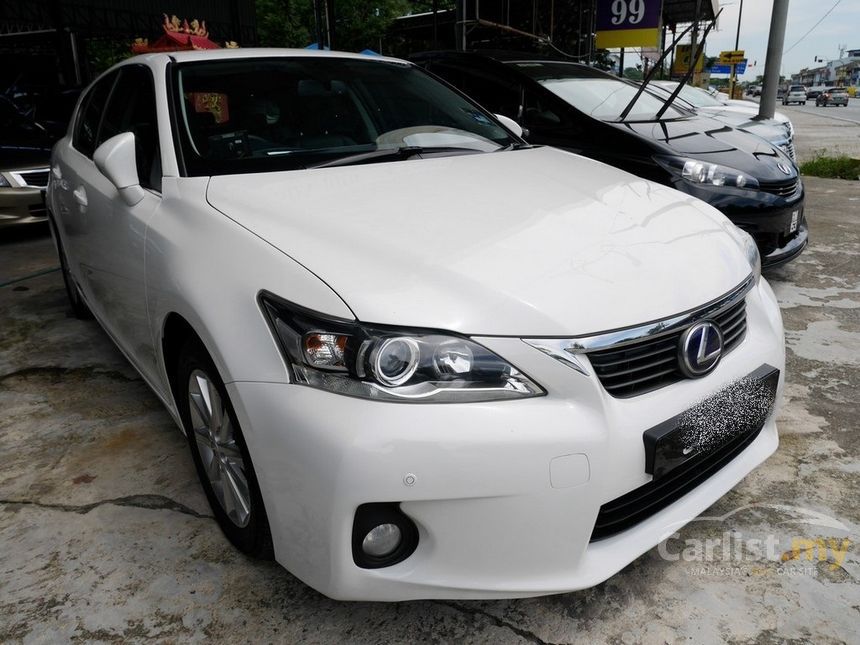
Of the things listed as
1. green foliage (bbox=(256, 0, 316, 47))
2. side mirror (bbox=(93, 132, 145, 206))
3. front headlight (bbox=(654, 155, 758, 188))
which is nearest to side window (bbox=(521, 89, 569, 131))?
front headlight (bbox=(654, 155, 758, 188))

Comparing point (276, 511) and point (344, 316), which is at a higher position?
point (344, 316)

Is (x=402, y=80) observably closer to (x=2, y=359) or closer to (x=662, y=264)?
(x=662, y=264)

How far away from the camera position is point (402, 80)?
Result: 2910 millimetres

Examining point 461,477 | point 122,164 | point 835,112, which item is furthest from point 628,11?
point 835,112

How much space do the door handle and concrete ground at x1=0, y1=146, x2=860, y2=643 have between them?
2.64ft

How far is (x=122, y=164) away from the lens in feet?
7.05

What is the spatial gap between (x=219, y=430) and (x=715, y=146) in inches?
140

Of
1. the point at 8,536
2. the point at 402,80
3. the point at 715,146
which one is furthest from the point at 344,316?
the point at 715,146

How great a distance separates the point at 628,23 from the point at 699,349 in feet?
44.2

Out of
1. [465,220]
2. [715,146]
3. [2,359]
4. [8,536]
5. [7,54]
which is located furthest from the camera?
[7,54]

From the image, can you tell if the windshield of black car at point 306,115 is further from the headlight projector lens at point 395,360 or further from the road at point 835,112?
the road at point 835,112

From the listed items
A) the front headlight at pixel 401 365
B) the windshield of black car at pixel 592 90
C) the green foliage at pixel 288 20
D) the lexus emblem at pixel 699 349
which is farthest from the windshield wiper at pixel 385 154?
the green foliage at pixel 288 20

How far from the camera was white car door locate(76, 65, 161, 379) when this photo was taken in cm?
212

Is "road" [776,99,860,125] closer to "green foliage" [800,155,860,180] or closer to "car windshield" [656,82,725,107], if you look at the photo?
"car windshield" [656,82,725,107]
